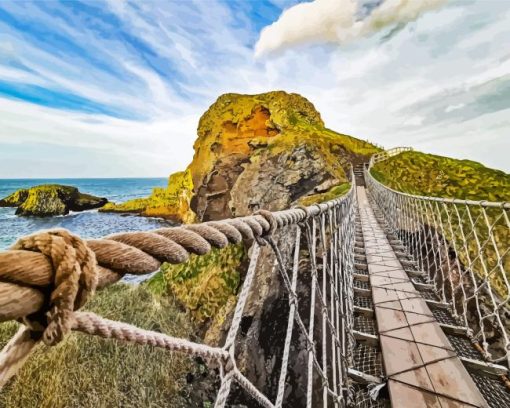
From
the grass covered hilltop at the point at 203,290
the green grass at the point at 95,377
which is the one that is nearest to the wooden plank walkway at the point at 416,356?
the grass covered hilltop at the point at 203,290

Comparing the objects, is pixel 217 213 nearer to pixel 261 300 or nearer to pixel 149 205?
pixel 261 300

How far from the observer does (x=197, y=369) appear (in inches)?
269

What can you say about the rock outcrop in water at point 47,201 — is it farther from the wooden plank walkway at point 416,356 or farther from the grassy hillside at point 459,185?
the wooden plank walkway at point 416,356

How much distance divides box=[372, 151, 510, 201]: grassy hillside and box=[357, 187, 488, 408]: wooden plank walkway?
12255mm

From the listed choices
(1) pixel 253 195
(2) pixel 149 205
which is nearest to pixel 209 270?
(1) pixel 253 195

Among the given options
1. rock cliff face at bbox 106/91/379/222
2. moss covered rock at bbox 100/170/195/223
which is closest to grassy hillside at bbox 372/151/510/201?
rock cliff face at bbox 106/91/379/222

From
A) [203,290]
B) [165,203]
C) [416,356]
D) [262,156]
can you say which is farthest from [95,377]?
[165,203]

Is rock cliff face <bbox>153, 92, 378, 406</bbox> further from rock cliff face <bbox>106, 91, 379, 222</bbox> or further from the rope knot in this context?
the rope knot

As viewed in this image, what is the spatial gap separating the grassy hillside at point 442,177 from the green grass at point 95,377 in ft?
44.5

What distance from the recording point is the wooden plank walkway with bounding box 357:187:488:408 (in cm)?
162

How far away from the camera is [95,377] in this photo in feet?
18.5

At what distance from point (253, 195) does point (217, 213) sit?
459 cm

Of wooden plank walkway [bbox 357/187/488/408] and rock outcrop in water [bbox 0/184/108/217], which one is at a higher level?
wooden plank walkway [bbox 357/187/488/408]

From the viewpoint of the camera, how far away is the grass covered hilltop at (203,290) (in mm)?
5446
